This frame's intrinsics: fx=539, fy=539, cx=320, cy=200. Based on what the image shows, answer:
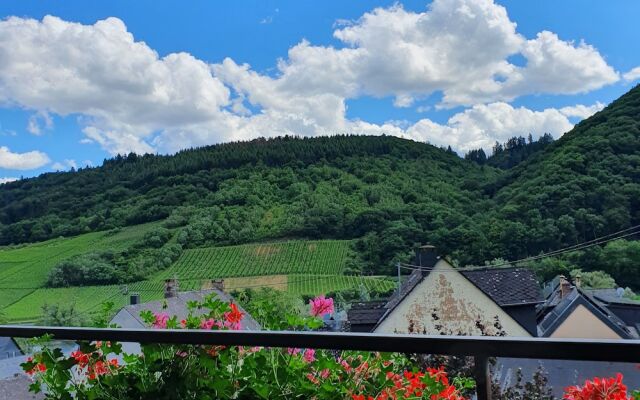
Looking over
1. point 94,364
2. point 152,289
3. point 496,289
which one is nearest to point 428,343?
point 94,364

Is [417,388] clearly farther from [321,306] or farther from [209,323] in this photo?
[209,323]

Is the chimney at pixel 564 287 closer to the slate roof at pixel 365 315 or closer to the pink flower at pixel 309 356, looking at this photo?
the slate roof at pixel 365 315

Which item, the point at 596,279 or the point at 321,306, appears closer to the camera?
the point at 321,306

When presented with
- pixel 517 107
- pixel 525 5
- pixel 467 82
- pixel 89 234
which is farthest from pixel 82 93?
pixel 517 107

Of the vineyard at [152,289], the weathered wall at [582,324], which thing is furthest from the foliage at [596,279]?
the weathered wall at [582,324]

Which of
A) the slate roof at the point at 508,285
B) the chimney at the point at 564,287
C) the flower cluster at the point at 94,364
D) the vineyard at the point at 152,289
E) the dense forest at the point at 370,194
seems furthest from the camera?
the vineyard at the point at 152,289

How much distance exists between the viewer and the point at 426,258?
38.7 ft

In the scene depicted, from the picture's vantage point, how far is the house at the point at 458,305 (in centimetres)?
943

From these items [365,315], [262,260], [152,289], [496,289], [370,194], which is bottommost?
[152,289]

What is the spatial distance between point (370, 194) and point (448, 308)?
57.7ft

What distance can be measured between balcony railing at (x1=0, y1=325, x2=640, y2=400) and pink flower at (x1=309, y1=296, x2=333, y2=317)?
0.36m

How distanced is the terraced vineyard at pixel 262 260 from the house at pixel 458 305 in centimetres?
1634

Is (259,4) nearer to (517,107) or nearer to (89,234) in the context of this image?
(89,234)

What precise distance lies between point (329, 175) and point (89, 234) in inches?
530
